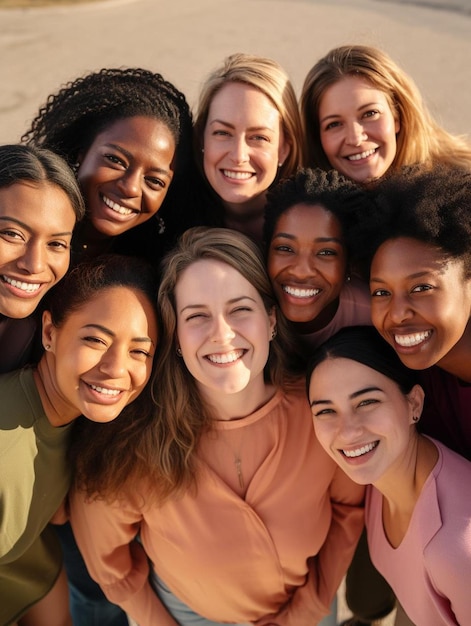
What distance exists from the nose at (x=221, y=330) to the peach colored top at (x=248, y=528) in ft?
1.45

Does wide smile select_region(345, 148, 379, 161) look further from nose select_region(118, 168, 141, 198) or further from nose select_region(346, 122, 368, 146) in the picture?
nose select_region(118, 168, 141, 198)

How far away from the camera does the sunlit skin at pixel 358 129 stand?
152 inches

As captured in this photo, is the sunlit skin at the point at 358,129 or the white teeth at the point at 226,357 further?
the sunlit skin at the point at 358,129

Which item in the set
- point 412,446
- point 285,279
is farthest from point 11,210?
point 412,446

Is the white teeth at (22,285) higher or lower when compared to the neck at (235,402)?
higher

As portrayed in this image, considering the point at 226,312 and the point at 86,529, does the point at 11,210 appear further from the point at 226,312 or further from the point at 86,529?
the point at 86,529

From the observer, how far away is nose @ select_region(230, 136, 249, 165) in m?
3.69

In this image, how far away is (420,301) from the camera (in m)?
2.74

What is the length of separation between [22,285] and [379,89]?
2313 millimetres

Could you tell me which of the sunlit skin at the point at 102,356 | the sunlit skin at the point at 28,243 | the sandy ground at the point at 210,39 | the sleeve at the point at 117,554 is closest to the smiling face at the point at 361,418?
the sunlit skin at the point at 102,356

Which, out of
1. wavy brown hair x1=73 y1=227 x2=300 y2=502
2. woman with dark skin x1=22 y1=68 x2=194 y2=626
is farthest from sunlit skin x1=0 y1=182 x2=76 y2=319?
wavy brown hair x1=73 y1=227 x2=300 y2=502

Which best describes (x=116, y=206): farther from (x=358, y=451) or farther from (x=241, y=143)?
(x=358, y=451)

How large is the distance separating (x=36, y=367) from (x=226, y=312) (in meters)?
0.92

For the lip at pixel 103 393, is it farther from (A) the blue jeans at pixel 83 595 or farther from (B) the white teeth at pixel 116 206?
(A) the blue jeans at pixel 83 595
